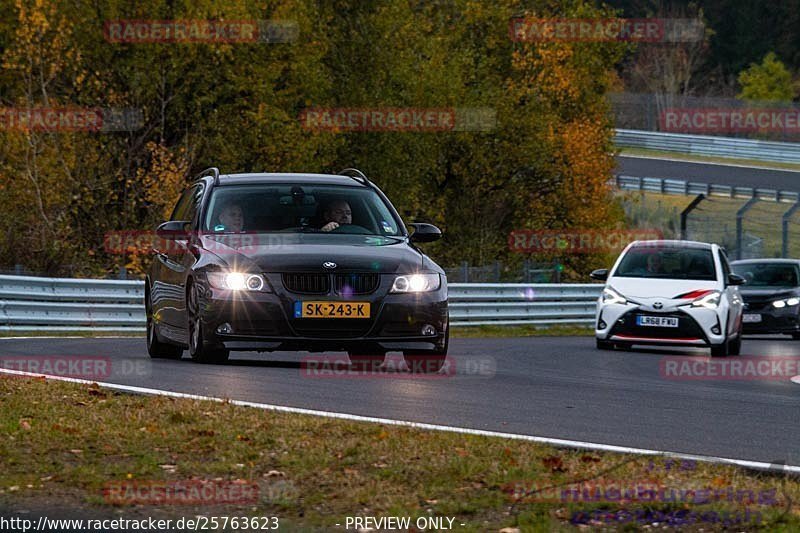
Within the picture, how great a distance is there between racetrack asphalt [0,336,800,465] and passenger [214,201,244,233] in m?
1.24

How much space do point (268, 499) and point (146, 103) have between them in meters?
30.4

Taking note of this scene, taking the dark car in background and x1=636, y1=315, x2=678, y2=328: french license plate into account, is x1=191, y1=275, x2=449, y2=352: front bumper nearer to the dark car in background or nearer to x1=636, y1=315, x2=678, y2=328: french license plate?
x1=636, y1=315, x2=678, y2=328: french license plate

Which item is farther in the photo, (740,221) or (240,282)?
(740,221)

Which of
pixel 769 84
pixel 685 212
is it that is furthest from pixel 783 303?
pixel 769 84

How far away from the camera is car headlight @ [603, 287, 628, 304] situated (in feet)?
66.2

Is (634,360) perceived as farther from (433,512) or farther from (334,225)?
(433,512)

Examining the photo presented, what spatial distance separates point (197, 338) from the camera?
Answer: 13.2 meters

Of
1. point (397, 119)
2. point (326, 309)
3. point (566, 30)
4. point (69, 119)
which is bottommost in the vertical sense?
point (326, 309)

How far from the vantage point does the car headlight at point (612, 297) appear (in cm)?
2019

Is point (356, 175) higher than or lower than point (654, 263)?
higher

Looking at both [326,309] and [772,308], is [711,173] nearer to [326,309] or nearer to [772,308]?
[772,308]

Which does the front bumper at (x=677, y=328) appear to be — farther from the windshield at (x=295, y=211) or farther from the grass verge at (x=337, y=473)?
the grass verge at (x=337, y=473)

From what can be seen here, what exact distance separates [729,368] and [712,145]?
5364cm

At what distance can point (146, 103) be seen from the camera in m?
36.4
